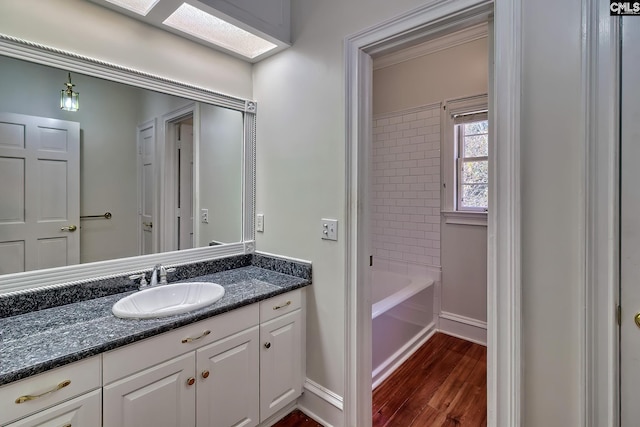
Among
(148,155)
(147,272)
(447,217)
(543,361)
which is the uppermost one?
(148,155)

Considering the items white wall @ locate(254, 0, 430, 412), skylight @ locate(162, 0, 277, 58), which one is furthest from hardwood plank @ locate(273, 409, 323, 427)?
skylight @ locate(162, 0, 277, 58)

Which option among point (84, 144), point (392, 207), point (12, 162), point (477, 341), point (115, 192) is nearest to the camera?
point (12, 162)

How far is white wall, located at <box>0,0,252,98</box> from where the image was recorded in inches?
52.5

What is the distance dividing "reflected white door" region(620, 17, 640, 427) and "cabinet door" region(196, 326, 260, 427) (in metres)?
1.47

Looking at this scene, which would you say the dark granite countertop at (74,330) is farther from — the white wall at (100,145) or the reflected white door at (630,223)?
the reflected white door at (630,223)

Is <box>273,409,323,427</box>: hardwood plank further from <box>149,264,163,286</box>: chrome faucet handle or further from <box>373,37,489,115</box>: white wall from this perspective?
Answer: <box>373,37,489,115</box>: white wall

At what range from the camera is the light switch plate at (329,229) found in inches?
67.2

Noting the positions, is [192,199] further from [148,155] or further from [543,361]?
[543,361]

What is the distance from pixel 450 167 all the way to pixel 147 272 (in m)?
2.65

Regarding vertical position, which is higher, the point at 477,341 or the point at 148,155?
the point at 148,155

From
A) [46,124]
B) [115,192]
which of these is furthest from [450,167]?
[46,124]

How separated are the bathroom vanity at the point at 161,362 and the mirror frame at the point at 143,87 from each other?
0.47ft

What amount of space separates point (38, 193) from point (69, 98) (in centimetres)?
48

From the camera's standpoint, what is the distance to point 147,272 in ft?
5.59
